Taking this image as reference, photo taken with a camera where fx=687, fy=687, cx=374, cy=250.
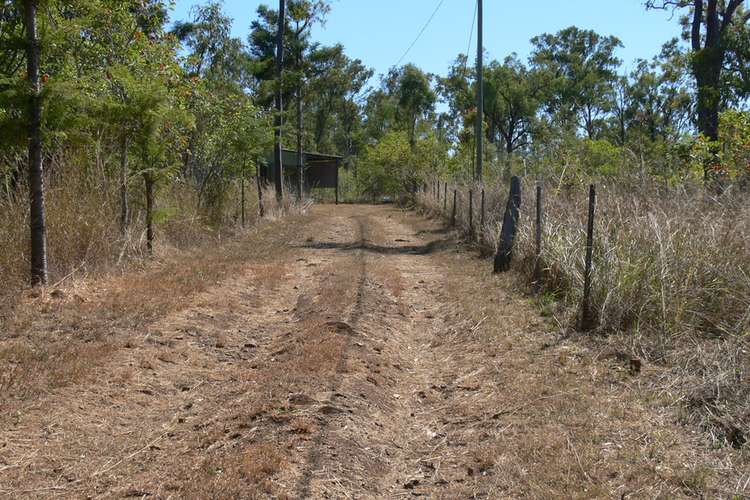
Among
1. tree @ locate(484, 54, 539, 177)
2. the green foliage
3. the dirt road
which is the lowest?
the dirt road

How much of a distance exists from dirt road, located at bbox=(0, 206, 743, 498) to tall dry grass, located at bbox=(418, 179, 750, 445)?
36cm

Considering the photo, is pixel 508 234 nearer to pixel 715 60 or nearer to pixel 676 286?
pixel 676 286

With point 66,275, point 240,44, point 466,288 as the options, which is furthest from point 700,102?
point 66,275

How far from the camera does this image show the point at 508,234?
11297 millimetres

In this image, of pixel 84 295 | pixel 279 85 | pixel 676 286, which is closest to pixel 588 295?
pixel 676 286

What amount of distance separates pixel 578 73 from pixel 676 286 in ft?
179

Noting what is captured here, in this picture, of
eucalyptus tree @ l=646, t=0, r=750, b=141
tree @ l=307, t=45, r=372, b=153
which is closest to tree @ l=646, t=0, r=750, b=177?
eucalyptus tree @ l=646, t=0, r=750, b=141

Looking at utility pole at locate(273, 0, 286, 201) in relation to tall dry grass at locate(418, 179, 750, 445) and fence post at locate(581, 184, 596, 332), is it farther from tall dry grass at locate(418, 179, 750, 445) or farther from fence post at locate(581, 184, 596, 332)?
fence post at locate(581, 184, 596, 332)

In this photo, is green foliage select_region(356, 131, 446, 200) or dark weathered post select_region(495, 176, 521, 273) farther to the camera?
green foliage select_region(356, 131, 446, 200)

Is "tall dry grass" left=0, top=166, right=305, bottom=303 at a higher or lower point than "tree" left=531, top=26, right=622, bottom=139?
lower

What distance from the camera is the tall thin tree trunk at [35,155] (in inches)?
302

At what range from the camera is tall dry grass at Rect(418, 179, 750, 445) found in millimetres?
4969

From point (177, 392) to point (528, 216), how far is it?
23.9 ft

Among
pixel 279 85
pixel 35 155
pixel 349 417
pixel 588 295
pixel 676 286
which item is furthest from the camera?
pixel 279 85
